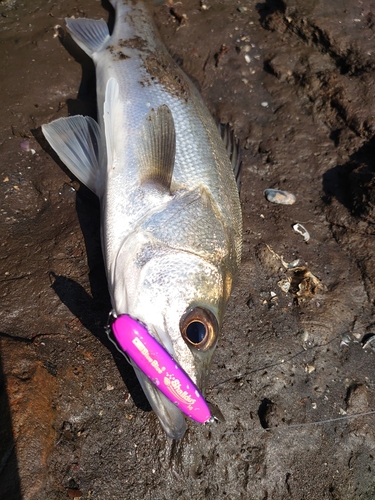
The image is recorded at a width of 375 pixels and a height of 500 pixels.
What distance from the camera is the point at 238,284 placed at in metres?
3.20

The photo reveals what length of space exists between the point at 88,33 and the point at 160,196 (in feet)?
7.02

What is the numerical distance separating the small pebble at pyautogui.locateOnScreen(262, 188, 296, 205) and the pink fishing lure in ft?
6.51

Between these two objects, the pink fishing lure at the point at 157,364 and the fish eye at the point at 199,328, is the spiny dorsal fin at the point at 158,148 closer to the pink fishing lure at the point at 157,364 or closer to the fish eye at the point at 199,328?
the fish eye at the point at 199,328

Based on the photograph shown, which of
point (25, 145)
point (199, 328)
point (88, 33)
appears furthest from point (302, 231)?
point (88, 33)

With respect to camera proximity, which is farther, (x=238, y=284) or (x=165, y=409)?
(x=238, y=284)

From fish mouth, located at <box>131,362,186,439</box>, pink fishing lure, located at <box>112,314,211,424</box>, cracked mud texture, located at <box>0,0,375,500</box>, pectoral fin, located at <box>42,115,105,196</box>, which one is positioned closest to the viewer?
pink fishing lure, located at <box>112,314,211,424</box>

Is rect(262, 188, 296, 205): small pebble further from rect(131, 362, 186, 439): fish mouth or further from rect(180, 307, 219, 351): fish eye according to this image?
rect(131, 362, 186, 439): fish mouth

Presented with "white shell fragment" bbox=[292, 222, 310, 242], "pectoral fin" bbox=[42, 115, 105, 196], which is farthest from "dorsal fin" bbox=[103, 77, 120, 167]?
"white shell fragment" bbox=[292, 222, 310, 242]

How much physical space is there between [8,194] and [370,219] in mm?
3018

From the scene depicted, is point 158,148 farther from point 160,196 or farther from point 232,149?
point 232,149

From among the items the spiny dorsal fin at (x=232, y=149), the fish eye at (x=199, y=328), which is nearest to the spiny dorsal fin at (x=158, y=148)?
the spiny dorsal fin at (x=232, y=149)

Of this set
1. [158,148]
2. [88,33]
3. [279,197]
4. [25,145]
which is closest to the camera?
[158,148]

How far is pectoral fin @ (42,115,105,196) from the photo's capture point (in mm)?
3115

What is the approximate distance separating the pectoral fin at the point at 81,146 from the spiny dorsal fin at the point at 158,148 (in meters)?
0.39
